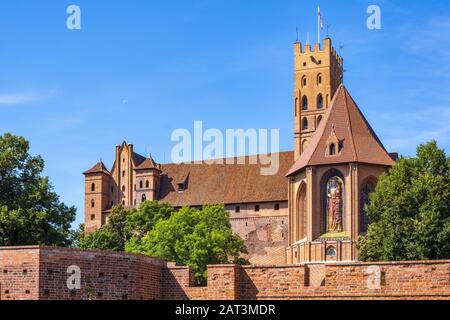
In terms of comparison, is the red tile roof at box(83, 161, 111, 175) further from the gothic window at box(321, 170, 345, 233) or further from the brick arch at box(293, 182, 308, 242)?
the gothic window at box(321, 170, 345, 233)

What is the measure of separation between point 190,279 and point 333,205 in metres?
49.8

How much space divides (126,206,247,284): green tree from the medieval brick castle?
624cm

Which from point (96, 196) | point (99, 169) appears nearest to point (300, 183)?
point (96, 196)

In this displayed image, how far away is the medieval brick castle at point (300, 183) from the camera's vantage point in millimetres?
72062

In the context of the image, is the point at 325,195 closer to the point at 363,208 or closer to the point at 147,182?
the point at 363,208

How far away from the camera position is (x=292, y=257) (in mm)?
75500

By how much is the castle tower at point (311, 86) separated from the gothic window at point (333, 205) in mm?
24531

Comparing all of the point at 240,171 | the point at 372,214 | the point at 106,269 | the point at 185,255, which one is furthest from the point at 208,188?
the point at 106,269

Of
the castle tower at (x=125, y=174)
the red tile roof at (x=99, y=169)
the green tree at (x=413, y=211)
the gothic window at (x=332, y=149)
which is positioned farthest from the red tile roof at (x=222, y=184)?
the green tree at (x=413, y=211)

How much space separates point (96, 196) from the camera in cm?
10119

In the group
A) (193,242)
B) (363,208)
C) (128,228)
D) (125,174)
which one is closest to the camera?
(193,242)

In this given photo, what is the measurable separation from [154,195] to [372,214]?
4601 centimetres

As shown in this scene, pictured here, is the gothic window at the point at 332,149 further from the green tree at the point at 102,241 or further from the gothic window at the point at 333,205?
the green tree at the point at 102,241
